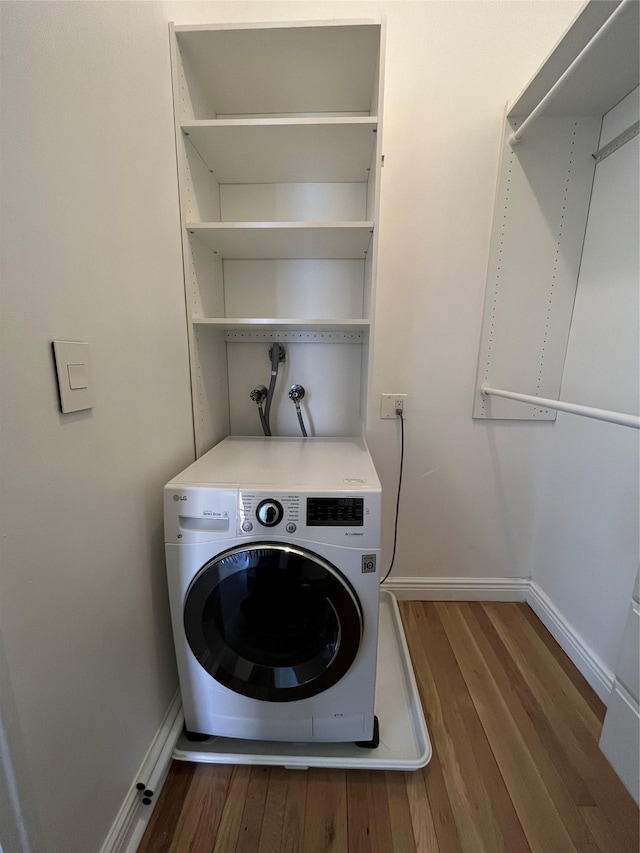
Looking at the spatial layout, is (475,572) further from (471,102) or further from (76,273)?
(471,102)

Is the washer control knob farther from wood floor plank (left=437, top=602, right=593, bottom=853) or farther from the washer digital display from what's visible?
wood floor plank (left=437, top=602, right=593, bottom=853)

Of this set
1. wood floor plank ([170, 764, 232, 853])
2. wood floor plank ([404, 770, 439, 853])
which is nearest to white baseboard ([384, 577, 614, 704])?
wood floor plank ([404, 770, 439, 853])

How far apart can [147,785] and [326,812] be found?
503 millimetres

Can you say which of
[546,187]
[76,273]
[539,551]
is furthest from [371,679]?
[546,187]

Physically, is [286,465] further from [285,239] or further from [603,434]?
[603,434]

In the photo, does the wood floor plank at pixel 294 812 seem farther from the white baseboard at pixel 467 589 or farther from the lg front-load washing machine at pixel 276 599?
the white baseboard at pixel 467 589

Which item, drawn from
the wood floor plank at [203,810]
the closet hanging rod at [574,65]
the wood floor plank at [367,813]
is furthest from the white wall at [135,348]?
the wood floor plank at [367,813]

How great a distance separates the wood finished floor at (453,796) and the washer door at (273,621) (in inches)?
11.5

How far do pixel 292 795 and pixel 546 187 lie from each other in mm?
2311

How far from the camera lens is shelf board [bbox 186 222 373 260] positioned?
3.53ft

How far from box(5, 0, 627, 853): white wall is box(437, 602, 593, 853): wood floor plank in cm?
38

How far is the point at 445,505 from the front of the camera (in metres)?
1.60

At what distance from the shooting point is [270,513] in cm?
87

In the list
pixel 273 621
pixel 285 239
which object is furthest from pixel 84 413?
pixel 285 239
